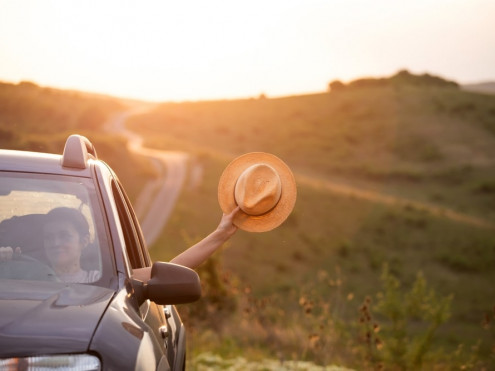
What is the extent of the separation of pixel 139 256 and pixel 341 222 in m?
65.8

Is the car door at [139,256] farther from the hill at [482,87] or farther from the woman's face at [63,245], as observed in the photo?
the hill at [482,87]

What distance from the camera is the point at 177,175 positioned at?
7688 centimetres

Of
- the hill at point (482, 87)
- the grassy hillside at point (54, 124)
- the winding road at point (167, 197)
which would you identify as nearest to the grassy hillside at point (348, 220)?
the winding road at point (167, 197)

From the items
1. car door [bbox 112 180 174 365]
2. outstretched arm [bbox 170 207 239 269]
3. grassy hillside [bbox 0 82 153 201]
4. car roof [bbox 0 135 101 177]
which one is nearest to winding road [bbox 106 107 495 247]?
grassy hillside [bbox 0 82 153 201]

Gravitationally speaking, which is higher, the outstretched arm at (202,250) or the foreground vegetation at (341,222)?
the outstretched arm at (202,250)

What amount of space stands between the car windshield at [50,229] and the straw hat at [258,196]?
153 cm

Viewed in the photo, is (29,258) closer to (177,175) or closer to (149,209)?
(149,209)

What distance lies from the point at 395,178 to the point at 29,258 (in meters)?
97.6

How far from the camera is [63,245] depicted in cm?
356

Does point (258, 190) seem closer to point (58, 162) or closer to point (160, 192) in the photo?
point (58, 162)

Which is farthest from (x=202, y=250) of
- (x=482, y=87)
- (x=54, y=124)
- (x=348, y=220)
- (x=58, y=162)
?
(x=482, y=87)

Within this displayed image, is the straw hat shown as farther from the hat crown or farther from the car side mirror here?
the car side mirror

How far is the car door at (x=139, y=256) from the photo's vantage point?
356 cm

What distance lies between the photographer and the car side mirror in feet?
10.7
